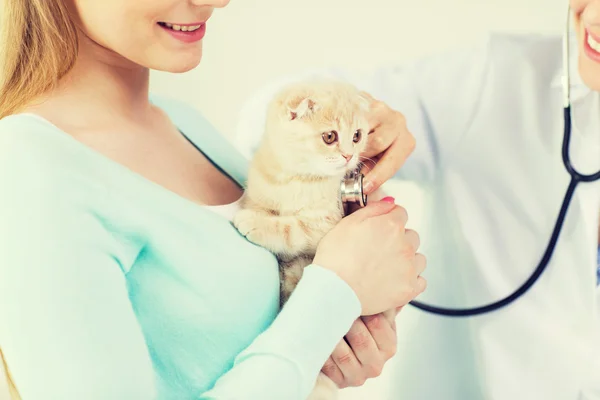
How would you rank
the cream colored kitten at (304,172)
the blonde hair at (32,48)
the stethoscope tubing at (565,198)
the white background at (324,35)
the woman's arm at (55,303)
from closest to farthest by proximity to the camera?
the woman's arm at (55,303) → the blonde hair at (32,48) → the cream colored kitten at (304,172) → the stethoscope tubing at (565,198) → the white background at (324,35)

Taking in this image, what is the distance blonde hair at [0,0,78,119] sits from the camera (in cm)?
57

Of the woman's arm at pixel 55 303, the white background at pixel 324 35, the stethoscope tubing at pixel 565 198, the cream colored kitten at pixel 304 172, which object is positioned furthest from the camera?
the white background at pixel 324 35

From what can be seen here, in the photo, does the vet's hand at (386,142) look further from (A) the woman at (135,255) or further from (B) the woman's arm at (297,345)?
(B) the woman's arm at (297,345)

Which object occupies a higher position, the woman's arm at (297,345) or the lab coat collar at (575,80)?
the lab coat collar at (575,80)

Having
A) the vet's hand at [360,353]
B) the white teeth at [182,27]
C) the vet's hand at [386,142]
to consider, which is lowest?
the vet's hand at [360,353]

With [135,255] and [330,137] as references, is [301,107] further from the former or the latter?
[135,255]

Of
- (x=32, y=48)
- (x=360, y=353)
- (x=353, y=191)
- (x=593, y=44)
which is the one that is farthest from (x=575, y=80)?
(x=32, y=48)

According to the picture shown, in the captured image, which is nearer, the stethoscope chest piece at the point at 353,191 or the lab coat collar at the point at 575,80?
the stethoscope chest piece at the point at 353,191

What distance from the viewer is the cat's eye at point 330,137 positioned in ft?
2.29

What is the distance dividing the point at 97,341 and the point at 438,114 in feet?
2.24

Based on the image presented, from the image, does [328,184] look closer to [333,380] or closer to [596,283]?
[333,380]

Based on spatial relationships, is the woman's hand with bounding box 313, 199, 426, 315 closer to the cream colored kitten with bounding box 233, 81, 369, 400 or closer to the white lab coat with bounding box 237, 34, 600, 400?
the cream colored kitten with bounding box 233, 81, 369, 400

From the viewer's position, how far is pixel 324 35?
4.34ft

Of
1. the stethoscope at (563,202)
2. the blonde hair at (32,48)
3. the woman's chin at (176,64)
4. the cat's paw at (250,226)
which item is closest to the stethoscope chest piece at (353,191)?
the stethoscope at (563,202)
